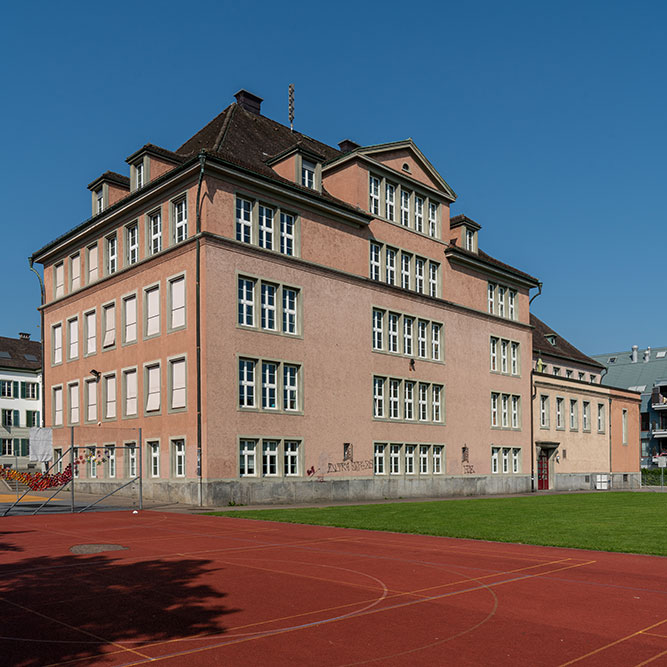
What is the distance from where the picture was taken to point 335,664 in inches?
264

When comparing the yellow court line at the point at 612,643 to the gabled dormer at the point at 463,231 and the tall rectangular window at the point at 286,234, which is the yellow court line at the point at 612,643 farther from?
the gabled dormer at the point at 463,231

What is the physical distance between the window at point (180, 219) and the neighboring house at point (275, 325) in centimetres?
10

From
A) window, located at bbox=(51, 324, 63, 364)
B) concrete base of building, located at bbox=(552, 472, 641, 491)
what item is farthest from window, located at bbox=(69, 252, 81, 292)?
concrete base of building, located at bbox=(552, 472, 641, 491)

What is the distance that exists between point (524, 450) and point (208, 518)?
32.0 meters

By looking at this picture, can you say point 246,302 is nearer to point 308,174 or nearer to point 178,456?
point 178,456

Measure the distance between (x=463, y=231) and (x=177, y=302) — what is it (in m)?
21.4

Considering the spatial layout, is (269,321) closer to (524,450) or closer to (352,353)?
(352,353)

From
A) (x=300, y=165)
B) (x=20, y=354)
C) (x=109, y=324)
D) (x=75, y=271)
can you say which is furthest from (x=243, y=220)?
(x=20, y=354)

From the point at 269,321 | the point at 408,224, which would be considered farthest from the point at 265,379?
the point at 408,224

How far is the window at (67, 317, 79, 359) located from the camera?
40.4 meters

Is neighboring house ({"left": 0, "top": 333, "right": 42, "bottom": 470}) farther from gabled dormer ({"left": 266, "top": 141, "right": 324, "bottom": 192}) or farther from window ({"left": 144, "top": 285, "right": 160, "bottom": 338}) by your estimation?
gabled dormer ({"left": 266, "top": 141, "right": 324, "bottom": 192})

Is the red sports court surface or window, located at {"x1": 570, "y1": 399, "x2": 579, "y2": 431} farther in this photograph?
window, located at {"x1": 570, "y1": 399, "x2": 579, "y2": 431}

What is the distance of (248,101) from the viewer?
1720 inches

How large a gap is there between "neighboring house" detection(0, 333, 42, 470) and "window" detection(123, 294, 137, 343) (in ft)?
122
